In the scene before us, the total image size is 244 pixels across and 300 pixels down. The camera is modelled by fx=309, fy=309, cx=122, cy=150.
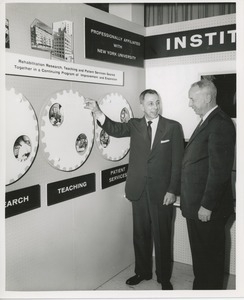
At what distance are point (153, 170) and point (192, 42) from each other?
1096 mm

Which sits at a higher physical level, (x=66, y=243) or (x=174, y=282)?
(x=66, y=243)

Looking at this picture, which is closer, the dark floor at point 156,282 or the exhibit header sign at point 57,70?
the exhibit header sign at point 57,70

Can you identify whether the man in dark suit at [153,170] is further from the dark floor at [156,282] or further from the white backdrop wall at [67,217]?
the white backdrop wall at [67,217]

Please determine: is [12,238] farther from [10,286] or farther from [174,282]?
[174,282]

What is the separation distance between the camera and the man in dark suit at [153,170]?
7.85 feet

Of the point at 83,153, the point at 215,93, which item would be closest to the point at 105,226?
the point at 83,153

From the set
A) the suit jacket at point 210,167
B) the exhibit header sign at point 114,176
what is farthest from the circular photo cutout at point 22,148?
the suit jacket at point 210,167

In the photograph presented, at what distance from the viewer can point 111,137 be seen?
252cm

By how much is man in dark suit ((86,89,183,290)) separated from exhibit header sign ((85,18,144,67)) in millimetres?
345

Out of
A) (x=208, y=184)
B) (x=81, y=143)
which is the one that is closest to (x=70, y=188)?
(x=81, y=143)

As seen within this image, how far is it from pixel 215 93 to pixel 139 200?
1021mm

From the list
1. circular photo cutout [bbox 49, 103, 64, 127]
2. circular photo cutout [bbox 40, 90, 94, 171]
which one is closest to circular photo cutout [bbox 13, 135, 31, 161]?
circular photo cutout [bbox 40, 90, 94, 171]

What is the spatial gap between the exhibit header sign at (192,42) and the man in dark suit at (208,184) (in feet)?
1.30

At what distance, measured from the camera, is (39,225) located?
201 centimetres
